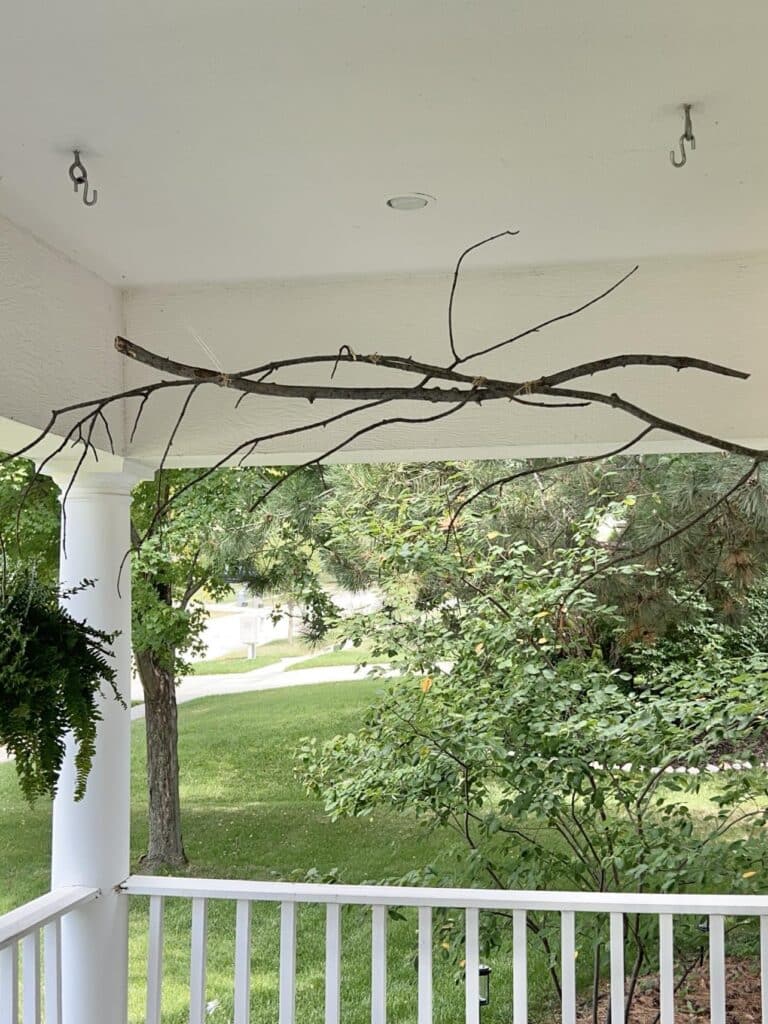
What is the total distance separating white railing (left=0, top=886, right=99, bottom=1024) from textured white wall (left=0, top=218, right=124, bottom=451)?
3.73 feet

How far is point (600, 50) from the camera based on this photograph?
5.68ft

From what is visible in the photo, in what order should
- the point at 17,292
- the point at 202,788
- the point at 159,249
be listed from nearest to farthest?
the point at 17,292 < the point at 159,249 < the point at 202,788

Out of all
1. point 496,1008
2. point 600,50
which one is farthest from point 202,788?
point 600,50

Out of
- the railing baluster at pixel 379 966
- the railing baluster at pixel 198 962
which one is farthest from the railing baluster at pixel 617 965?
the railing baluster at pixel 198 962

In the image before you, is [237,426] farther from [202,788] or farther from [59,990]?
[202,788]

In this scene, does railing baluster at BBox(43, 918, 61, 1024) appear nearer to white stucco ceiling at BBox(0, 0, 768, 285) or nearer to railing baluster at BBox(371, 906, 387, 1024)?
railing baluster at BBox(371, 906, 387, 1024)

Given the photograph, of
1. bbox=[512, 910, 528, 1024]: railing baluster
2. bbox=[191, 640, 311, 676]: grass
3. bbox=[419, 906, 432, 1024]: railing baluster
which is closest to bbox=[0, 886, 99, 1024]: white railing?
bbox=[419, 906, 432, 1024]: railing baluster

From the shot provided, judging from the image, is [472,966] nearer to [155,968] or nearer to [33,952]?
[155,968]

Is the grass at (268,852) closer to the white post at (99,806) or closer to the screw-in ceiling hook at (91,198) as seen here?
the white post at (99,806)

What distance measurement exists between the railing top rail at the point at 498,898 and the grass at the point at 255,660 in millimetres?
5223

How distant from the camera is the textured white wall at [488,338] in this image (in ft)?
9.23

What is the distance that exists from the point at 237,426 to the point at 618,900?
1.55 meters

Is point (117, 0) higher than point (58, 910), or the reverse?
point (117, 0)

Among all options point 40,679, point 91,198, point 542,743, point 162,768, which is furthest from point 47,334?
point 162,768
